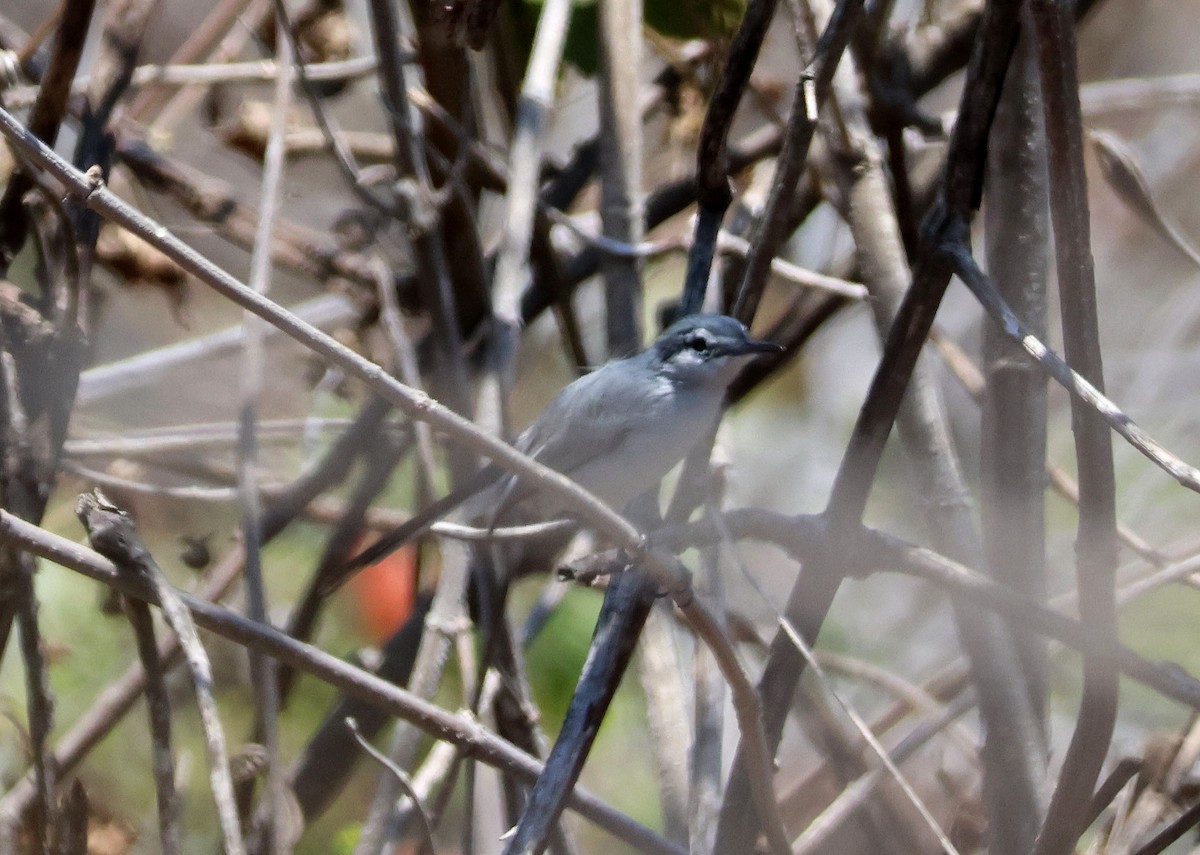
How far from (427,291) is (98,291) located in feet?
2.83

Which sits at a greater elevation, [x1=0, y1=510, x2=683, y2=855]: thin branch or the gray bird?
the gray bird

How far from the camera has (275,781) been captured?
200 centimetres

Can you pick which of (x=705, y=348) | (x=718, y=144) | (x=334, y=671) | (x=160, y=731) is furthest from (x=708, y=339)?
(x=160, y=731)

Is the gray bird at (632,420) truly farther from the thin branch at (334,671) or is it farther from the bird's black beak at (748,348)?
the thin branch at (334,671)

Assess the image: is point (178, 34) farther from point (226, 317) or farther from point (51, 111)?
point (51, 111)

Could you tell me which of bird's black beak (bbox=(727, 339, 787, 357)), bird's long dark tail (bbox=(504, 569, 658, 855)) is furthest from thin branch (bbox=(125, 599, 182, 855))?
bird's black beak (bbox=(727, 339, 787, 357))

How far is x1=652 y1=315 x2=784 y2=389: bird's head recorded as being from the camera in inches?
95.1

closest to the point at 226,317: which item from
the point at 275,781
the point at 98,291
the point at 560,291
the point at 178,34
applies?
the point at 178,34

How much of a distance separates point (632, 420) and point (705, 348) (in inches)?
9.1

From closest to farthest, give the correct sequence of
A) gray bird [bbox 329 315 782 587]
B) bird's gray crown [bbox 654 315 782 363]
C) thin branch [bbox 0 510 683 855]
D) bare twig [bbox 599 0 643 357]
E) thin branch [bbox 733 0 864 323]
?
thin branch [bbox 0 510 683 855] → thin branch [bbox 733 0 864 323] → bird's gray crown [bbox 654 315 782 363] → gray bird [bbox 329 315 782 587] → bare twig [bbox 599 0 643 357]

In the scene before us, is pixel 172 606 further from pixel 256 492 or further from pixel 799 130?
pixel 799 130

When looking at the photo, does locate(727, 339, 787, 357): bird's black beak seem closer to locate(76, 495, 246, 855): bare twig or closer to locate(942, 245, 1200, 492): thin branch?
Result: locate(942, 245, 1200, 492): thin branch

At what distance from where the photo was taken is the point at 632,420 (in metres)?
2.66

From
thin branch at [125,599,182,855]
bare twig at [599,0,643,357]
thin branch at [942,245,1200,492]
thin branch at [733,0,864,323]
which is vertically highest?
bare twig at [599,0,643,357]
